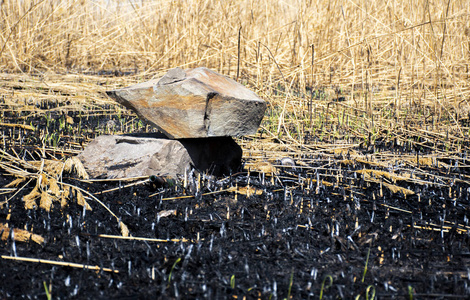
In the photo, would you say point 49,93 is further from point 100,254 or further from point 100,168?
point 100,254

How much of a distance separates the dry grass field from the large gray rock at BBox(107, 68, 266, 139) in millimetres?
398

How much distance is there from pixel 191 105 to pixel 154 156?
14.6 inches

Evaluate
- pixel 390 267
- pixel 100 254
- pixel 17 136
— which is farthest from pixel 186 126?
pixel 17 136

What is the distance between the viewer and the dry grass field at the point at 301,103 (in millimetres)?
2340

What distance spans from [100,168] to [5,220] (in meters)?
0.70

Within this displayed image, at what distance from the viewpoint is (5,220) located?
2.17 metres

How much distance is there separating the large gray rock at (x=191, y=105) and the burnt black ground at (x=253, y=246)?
319 mm

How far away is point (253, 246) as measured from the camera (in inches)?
78.9

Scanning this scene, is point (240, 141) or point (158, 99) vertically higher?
point (158, 99)

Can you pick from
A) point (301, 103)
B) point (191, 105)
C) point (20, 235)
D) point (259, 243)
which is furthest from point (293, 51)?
point (20, 235)

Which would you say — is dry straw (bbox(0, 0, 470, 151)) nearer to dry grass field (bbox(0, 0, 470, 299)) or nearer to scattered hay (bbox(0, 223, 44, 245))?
dry grass field (bbox(0, 0, 470, 299))

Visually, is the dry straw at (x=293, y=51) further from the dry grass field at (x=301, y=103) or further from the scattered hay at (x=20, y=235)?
the scattered hay at (x=20, y=235)

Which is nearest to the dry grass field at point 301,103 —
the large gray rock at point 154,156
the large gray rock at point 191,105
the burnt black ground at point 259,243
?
the burnt black ground at point 259,243

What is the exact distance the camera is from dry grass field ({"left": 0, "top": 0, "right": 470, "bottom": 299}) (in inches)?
92.1
